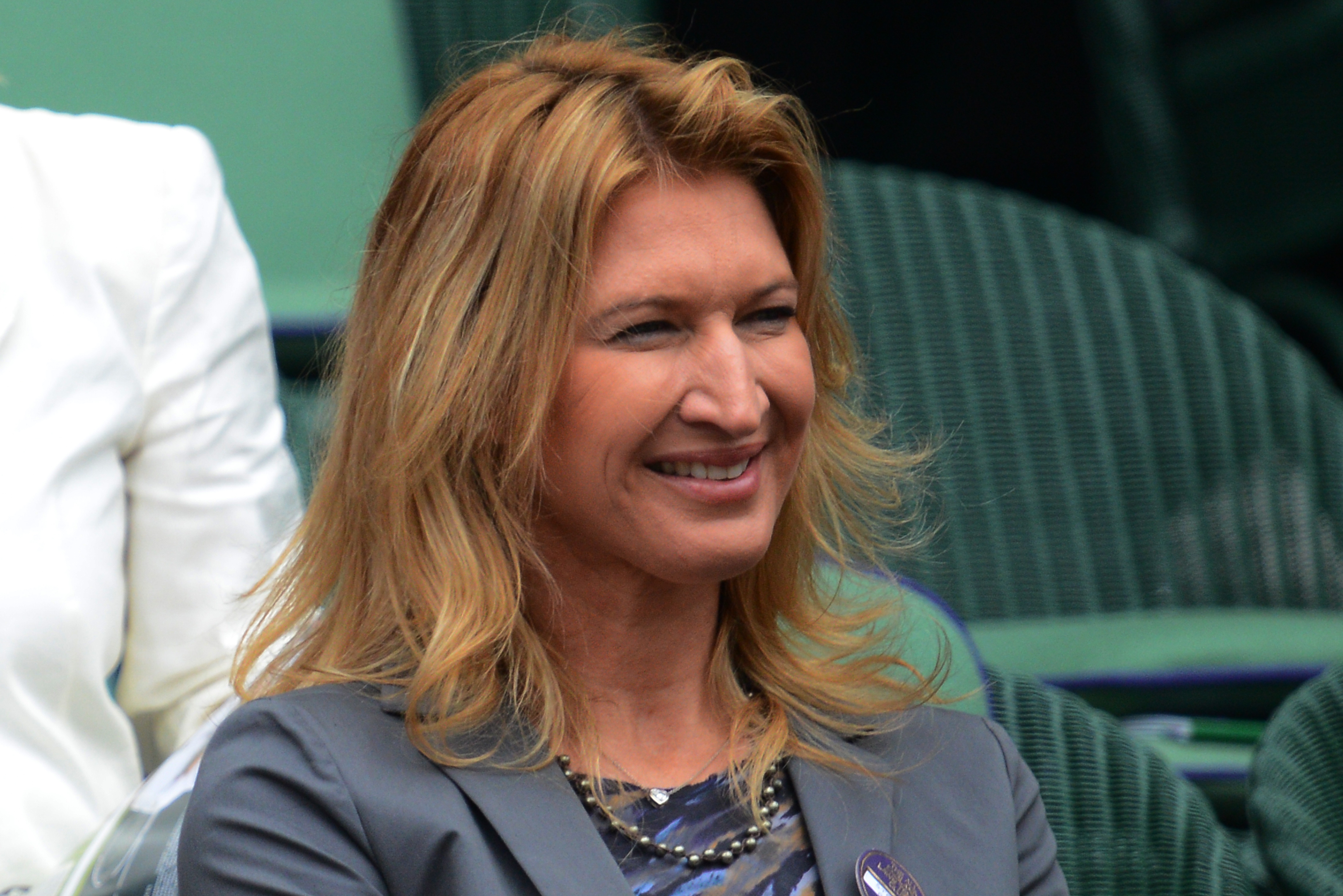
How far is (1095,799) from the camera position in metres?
1.77

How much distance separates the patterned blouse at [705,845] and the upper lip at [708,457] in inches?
11.0

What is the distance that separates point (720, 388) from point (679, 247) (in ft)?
0.42

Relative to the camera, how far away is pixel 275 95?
2918mm

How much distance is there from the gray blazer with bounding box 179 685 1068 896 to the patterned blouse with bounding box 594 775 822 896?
0.02 m

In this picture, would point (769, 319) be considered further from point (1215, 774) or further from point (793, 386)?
point (1215, 774)

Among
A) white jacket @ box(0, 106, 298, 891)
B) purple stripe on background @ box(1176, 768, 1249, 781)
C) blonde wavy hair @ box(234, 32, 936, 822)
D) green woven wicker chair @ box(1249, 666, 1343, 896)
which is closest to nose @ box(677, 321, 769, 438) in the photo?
blonde wavy hair @ box(234, 32, 936, 822)

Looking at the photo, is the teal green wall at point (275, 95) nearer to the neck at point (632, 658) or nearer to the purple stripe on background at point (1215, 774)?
the neck at point (632, 658)

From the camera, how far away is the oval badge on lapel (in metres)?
1.29

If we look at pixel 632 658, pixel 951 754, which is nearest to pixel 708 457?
pixel 632 658

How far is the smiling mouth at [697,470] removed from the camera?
1.29 meters

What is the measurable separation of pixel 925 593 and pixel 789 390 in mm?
649

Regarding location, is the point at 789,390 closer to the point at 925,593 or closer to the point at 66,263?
the point at 925,593

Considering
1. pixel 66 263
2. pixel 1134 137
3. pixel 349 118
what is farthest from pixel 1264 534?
pixel 66 263

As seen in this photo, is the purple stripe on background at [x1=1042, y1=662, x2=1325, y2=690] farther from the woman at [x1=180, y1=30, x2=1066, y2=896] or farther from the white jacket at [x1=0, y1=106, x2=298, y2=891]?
the white jacket at [x1=0, y1=106, x2=298, y2=891]
